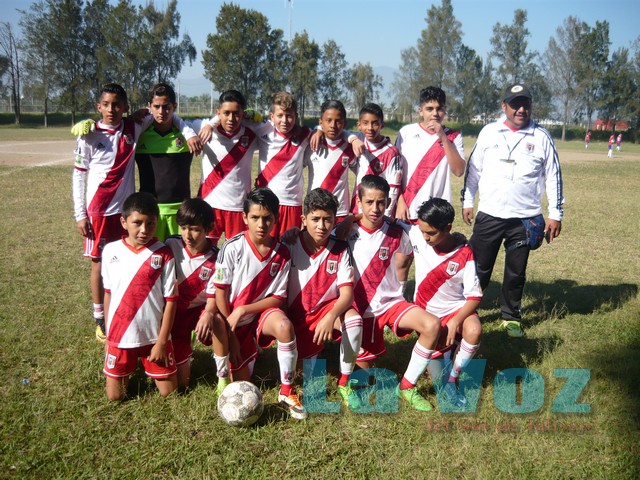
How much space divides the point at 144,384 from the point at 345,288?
5.53ft

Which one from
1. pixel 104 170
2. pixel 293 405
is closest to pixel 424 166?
pixel 293 405

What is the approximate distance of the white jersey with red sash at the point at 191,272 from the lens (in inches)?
149

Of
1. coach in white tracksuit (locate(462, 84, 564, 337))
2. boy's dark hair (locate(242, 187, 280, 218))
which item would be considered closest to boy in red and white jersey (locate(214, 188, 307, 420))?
boy's dark hair (locate(242, 187, 280, 218))

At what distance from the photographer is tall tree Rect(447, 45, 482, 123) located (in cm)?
6544

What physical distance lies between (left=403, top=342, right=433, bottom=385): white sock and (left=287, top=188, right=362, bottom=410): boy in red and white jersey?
1.35ft

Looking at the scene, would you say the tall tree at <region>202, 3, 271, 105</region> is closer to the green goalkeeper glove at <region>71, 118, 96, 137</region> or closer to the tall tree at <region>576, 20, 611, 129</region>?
the tall tree at <region>576, 20, 611, 129</region>

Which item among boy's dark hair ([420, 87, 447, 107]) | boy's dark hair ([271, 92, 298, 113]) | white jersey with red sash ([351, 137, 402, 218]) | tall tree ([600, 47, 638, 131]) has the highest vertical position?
tall tree ([600, 47, 638, 131])

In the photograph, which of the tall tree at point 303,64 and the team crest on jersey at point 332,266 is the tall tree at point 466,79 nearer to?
the tall tree at point 303,64

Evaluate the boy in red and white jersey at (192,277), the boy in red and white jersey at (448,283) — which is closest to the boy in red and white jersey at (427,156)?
the boy in red and white jersey at (448,283)

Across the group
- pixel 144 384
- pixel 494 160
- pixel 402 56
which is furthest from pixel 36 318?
pixel 402 56

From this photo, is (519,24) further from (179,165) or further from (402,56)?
(179,165)

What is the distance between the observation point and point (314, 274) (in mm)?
3795

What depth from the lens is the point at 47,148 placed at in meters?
23.7

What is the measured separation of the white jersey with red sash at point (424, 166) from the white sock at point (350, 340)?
5.36 feet
